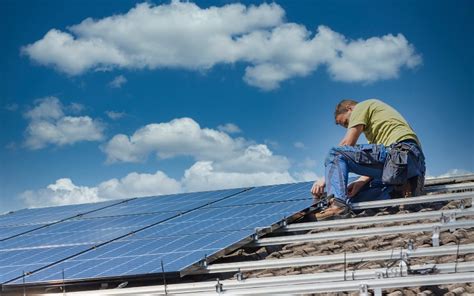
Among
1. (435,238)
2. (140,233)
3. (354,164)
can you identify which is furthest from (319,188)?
(435,238)

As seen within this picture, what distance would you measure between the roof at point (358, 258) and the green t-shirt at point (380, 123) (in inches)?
41.7

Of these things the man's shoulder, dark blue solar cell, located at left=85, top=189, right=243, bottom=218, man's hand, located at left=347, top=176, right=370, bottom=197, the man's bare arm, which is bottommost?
man's hand, located at left=347, top=176, right=370, bottom=197

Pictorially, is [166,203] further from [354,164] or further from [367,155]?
[367,155]

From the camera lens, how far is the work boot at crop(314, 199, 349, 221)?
12.0 metres

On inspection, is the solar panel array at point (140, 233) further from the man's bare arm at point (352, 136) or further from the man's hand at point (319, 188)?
the man's bare arm at point (352, 136)

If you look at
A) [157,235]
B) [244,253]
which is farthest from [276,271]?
[157,235]

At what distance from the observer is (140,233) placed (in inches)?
480

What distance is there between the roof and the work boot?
0.19 meters

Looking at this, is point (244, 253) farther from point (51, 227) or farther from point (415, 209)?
point (51, 227)

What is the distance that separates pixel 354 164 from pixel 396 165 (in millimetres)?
621

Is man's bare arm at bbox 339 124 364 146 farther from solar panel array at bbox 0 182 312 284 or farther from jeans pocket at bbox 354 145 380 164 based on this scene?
solar panel array at bbox 0 182 312 284

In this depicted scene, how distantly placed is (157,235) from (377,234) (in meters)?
3.28

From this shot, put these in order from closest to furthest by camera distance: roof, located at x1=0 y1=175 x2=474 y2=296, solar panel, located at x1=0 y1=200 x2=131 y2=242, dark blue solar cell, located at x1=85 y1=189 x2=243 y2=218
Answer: roof, located at x1=0 y1=175 x2=474 y2=296 < dark blue solar cell, located at x1=85 y1=189 x2=243 y2=218 < solar panel, located at x1=0 y1=200 x2=131 y2=242

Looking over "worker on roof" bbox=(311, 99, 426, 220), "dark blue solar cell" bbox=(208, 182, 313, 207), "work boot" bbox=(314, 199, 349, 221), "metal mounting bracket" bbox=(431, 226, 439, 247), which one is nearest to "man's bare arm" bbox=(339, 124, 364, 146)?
"worker on roof" bbox=(311, 99, 426, 220)
